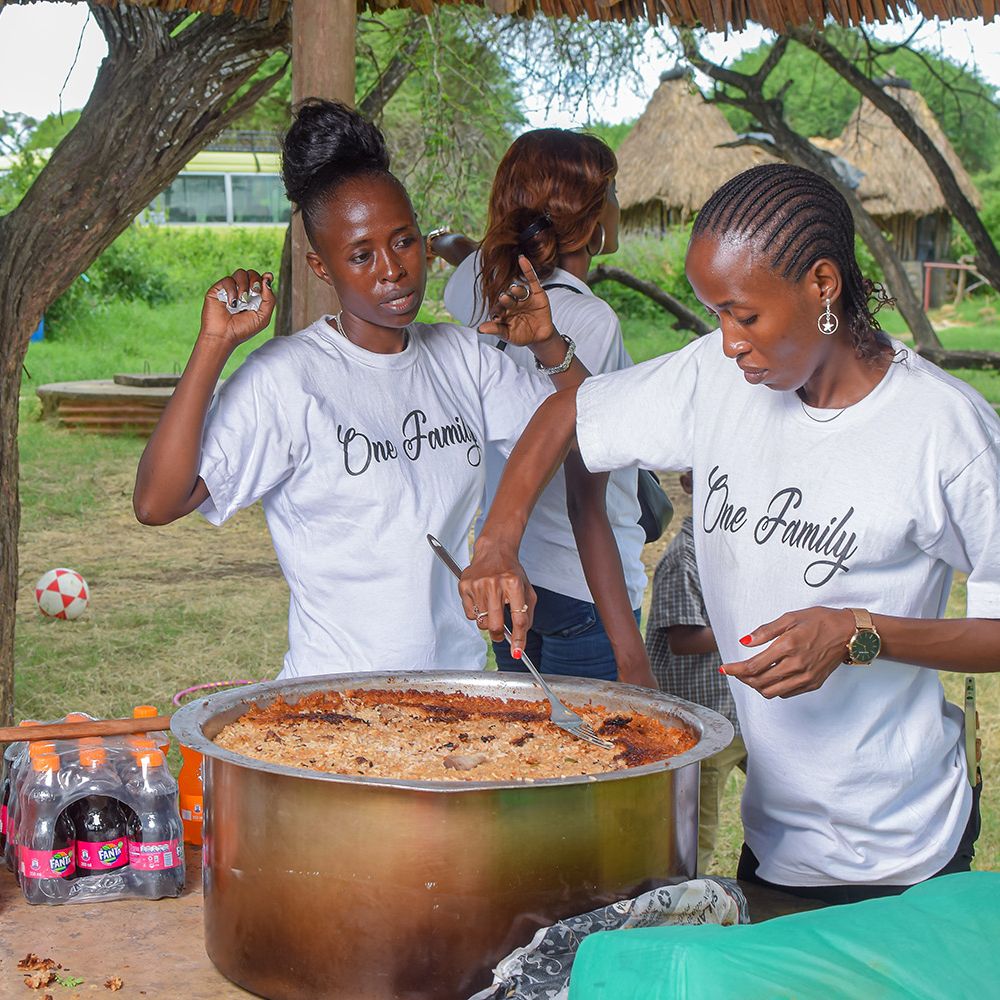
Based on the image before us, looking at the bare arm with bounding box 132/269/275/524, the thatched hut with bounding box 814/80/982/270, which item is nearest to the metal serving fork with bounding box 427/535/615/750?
the bare arm with bounding box 132/269/275/524

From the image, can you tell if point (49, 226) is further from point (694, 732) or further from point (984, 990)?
A: point (984, 990)

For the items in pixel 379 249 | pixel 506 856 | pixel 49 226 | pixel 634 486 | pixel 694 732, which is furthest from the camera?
pixel 49 226

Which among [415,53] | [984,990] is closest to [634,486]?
[984,990]

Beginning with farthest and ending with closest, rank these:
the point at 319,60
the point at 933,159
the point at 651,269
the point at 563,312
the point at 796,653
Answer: the point at 651,269, the point at 933,159, the point at 319,60, the point at 563,312, the point at 796,653

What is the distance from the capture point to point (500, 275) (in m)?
2.51

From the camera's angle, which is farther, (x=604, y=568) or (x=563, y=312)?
(x=563, y=312)

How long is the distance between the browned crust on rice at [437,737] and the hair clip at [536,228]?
1043mm

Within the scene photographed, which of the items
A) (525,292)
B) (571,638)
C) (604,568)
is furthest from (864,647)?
(571,638)

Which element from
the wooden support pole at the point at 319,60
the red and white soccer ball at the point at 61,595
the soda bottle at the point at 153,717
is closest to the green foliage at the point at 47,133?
the red and white soccer ball at the point at 61,595

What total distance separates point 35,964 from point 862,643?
41.0 inches

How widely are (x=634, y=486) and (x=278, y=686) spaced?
106 centimetres

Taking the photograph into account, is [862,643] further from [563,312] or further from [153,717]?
[563,312]

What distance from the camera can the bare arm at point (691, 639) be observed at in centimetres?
317

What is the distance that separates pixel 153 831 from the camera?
182cm
